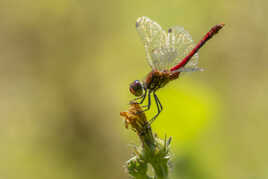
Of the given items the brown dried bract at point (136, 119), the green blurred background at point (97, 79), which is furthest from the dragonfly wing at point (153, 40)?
the green blurred background at point (97, 79)

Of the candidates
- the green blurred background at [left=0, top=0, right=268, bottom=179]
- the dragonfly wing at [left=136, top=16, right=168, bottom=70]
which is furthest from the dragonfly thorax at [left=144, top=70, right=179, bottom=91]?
the green blurred background at [left=0, top=0, right=268, bottom=179]

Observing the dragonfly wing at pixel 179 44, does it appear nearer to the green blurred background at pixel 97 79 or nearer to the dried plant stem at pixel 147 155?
the dried plant stem at pixel 147 155

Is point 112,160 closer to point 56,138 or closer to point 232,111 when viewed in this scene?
point 56,138

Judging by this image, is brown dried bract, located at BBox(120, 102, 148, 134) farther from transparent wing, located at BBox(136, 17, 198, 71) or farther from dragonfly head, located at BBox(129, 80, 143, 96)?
transparent wing, located at BBox(136, 17, 198, 71)

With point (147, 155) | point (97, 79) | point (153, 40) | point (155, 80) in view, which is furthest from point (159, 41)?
point (97, 79)

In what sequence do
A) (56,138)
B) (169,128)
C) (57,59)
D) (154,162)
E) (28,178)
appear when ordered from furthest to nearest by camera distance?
1. (57,59)
2. (56,138)
3. (28,178)
4. (169,128)
5. (154,162)

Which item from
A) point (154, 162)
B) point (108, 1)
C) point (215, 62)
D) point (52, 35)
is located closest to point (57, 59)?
point (52, 35)
